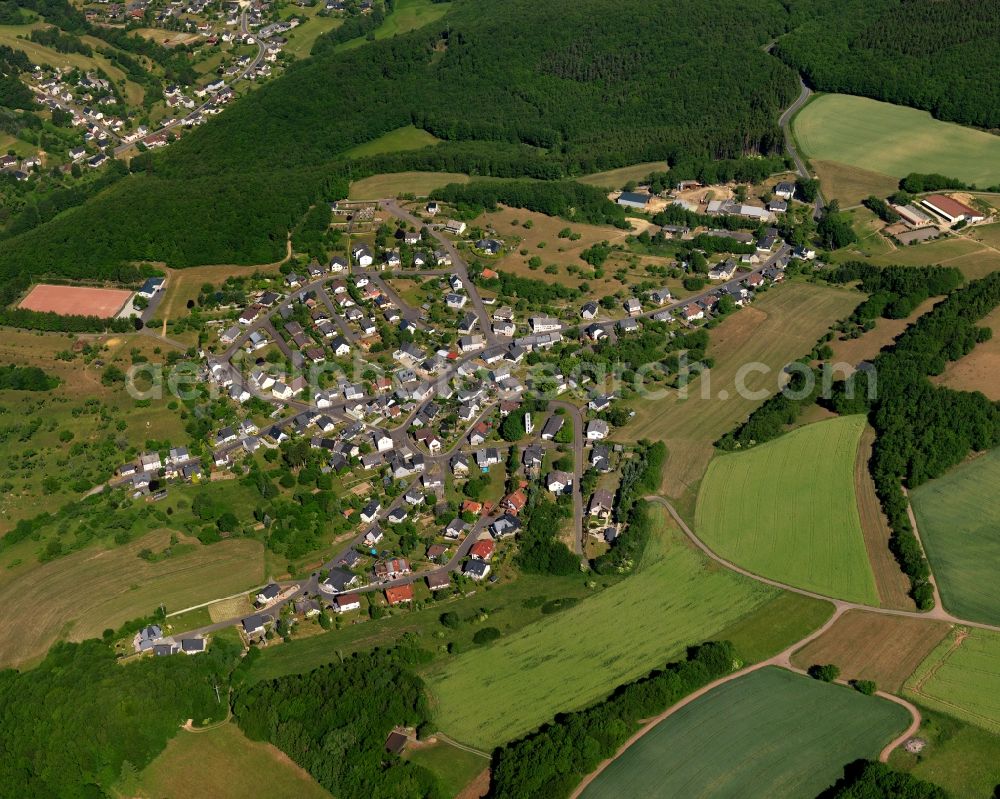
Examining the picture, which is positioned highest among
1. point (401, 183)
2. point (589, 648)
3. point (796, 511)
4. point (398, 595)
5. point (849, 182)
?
point (401, 183)

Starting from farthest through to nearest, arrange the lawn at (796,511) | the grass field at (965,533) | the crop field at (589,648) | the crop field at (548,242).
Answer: the crop field at (548,242) → the lawn at (796,511) → the grass field at (965,533) → the crop field at (589,648)

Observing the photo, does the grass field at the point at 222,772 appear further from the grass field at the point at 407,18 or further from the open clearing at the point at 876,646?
the grass field at the point at 407,18

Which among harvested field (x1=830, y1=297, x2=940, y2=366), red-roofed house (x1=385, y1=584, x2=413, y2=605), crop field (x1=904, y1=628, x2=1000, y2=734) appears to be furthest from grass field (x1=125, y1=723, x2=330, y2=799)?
harvested field (x1=830, y1=297, x2=940, y2=366)

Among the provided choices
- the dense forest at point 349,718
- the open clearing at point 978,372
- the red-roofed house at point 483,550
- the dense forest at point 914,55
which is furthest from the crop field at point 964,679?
the dense forest at point 914,55

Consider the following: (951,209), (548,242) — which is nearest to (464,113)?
(548,242)

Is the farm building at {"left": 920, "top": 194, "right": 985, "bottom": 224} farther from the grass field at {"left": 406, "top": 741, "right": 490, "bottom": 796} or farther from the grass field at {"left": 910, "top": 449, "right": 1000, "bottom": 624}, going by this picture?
the grass field at {"left": 406, "top": 741, "right": 490, "bottom": 796}

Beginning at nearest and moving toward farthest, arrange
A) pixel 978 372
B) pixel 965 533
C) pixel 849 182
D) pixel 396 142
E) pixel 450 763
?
pixel 450 763 → pixel 965 533 → pixel 978 372 → pixel 849 182 → pixel 396 142

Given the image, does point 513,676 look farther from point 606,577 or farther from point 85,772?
point 85,772

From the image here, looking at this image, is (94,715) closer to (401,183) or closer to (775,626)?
(775,626)
